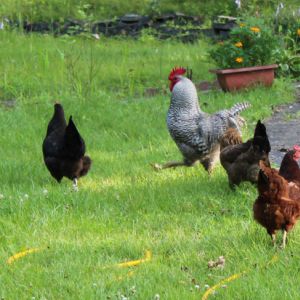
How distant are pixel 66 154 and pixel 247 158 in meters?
1.71

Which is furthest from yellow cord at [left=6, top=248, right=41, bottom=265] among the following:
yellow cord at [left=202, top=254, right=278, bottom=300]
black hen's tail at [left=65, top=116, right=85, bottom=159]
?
black hen's tail at [left=65, top=116, right=85, bottom=159]

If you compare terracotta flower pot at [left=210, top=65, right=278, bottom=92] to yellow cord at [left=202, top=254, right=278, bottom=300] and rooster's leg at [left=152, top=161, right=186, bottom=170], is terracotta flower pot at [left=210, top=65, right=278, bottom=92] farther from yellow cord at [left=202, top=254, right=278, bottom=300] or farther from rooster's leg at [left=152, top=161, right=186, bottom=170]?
yellow cord at [left=202, top=254, right=278, bottom=300]

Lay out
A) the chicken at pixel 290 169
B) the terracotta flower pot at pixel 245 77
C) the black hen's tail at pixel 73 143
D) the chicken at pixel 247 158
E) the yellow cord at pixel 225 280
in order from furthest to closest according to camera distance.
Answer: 1. the terracotta flower pot at pixel 245 77
2. the black hen's tail at pixel 73 143
3. the chicken at pixel 247 158
4. the chicken at pixel 290 169
5. the yellow cord at pixel 225 280

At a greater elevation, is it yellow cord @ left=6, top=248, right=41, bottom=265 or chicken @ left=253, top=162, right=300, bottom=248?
chicken @ left=253, top=162, right=300, bottom=248

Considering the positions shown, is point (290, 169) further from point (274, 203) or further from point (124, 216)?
point (124, 216)

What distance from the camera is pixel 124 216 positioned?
5.88 m

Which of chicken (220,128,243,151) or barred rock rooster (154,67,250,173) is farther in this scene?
barred rock rooster (154,67,250,173)

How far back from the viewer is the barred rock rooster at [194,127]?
7.11 meters

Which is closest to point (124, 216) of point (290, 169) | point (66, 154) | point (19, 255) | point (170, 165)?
point (19, 255)

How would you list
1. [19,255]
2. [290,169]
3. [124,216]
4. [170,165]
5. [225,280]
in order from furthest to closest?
1. [170,165]
2. [124,216]
3. [290,169]
4. [19,255]
5. [225,280]

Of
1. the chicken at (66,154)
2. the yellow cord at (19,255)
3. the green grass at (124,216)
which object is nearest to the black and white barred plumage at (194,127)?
the green grass at (124,216)

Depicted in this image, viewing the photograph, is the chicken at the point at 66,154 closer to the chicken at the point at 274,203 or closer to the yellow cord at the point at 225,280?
the chicken at the point at 274,203

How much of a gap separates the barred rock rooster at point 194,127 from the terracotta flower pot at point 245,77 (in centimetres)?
385

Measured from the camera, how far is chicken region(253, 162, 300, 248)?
483 cm
